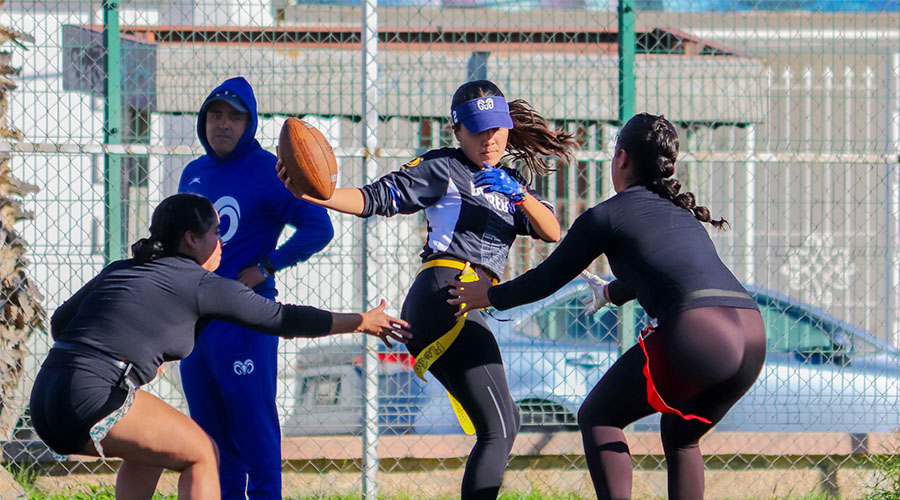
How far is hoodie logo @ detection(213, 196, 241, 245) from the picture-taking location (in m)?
4.38

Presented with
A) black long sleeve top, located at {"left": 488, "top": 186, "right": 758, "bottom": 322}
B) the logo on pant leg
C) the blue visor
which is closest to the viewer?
black long sleeve top, located at {"left": 488, "top": 186, "right": 758, "bottom": 322}

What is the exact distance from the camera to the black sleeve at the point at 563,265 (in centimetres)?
367

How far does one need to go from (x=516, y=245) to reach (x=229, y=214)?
7.76ft

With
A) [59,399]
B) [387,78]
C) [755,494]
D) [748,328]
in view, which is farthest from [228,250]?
[755,494]

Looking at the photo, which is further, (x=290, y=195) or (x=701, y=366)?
(x=290, y=195)

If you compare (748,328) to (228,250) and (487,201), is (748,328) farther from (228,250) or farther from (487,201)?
(228,250)

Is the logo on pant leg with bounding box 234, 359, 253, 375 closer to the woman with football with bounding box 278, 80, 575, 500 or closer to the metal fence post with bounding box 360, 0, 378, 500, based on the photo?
the woman with football with bounding box 278, 80, 575, 500

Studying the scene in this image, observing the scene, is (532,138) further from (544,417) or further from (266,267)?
(544,417)

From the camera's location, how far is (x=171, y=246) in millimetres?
3811

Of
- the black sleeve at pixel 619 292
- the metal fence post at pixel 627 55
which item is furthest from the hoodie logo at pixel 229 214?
the metal fence post at pixel 627 55

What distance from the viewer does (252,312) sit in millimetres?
3775

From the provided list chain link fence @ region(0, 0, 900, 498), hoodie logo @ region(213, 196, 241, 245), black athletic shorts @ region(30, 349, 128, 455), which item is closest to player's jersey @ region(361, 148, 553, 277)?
hoodie logo @ region(213, 196, 241, 245)

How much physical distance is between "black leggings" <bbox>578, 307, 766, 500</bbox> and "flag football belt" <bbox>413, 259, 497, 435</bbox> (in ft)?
1.81

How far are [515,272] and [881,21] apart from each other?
13.7 feet
